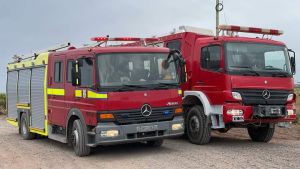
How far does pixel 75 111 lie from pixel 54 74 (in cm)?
179

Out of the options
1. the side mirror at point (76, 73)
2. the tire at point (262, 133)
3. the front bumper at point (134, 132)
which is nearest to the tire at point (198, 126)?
the front bumper at point (134, 132)

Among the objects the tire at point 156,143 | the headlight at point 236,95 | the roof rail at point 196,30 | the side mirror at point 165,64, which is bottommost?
the tire at point 156,143

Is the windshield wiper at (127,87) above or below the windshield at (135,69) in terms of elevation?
below

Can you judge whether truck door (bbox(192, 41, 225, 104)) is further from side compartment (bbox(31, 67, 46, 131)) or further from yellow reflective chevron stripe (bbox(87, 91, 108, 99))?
side compartment (bbox(31, 67, 46, 131))

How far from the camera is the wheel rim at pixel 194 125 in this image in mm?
12211

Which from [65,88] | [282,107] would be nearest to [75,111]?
[65,88]

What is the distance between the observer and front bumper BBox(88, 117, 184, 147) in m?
9.76

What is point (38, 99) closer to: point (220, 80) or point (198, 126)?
point (198, 126)

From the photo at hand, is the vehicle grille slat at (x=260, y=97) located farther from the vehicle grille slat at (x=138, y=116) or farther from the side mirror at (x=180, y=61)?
the vehicle grille slat at (x=138, y=116)

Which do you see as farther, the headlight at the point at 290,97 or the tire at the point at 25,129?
the tire at the point at 25,129

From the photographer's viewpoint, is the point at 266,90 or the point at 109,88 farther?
the point at 266,90

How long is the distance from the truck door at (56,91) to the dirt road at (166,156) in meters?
0.92

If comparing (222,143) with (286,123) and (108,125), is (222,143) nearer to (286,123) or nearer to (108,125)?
(286,123)

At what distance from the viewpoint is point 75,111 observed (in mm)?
10797
